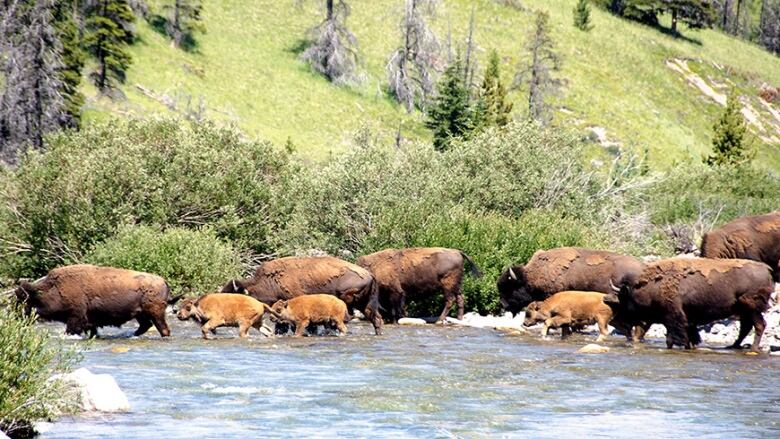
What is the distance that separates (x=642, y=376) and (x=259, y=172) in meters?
19.9

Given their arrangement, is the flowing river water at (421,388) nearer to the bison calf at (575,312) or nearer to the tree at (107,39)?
the bison calf at (575,312)

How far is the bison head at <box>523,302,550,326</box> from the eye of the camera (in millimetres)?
24500

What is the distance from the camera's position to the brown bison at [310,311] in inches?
923

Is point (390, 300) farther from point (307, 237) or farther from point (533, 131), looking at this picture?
point (533, 131)

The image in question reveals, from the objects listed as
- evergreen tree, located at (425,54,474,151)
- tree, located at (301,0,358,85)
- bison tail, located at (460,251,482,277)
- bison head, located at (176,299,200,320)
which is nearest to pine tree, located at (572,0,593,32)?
tree, located at (301,0,358,85)

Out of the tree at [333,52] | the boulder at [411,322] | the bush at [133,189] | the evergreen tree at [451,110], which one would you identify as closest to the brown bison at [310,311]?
the boulder at [411,322]

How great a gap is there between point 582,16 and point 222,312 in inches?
4161

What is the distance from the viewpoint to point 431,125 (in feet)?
231

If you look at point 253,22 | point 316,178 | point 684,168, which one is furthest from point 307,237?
point 253,22

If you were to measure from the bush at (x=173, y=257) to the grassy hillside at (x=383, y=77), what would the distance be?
37207 millimetres

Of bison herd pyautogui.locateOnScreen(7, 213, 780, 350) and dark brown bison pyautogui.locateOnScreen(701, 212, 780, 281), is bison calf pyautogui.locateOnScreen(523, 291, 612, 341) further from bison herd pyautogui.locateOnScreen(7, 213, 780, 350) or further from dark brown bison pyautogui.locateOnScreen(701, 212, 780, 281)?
dark brown bison pyautogui.locateOnScreen(701, 212, 780, 281)

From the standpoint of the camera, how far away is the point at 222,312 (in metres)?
22.8

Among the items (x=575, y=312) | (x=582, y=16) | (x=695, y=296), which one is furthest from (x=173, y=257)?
(x=582, y=16)

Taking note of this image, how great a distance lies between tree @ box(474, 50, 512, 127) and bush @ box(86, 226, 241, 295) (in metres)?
43.2
